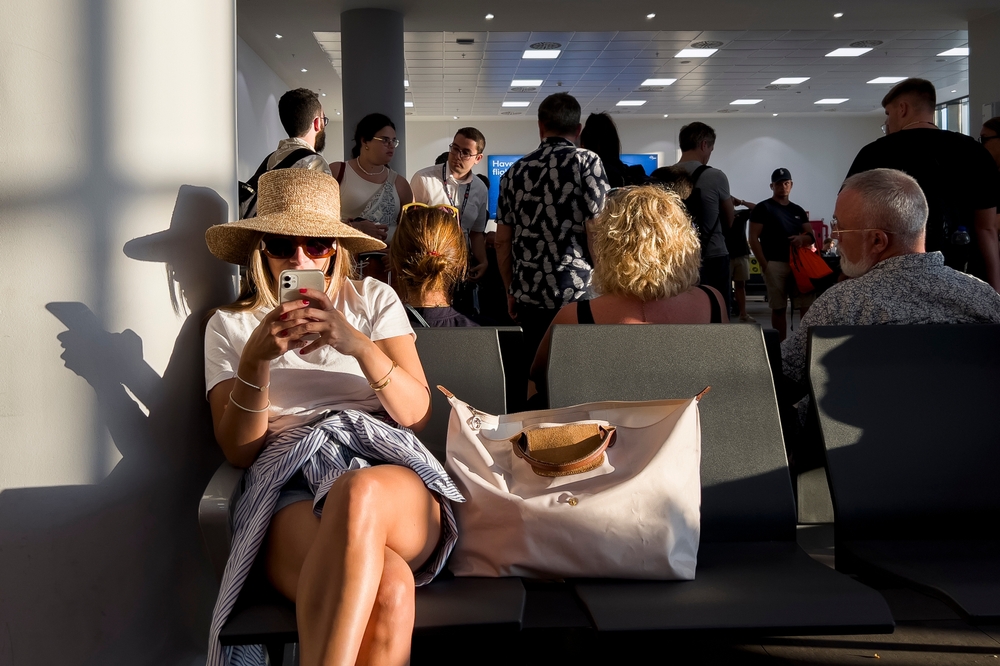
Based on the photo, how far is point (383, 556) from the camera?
148 cm

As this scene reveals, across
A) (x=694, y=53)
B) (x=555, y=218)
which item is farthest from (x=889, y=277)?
(x=694, y=53)

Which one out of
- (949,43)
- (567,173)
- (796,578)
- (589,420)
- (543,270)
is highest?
(949,43)

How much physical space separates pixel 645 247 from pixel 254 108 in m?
10.7

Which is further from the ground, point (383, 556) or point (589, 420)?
point (589, 420)

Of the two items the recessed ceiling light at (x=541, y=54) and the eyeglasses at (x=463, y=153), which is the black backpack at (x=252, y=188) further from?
the recessed ceiling light at (x=541, y=54)

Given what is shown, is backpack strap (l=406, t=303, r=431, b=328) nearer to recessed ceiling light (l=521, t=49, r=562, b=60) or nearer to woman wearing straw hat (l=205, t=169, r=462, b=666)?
woman wearing straw hat (l=205, t=169, r=462, b=666)

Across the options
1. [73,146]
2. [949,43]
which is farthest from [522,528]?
[949,43]

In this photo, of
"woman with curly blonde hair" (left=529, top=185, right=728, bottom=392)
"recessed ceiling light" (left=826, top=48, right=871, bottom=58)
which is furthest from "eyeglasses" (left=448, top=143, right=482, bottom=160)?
"recessed ceiling light" (left=826, top=48, right=871, bottom=58)

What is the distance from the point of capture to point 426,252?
102 inches

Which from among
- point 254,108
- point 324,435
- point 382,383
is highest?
point 254,108

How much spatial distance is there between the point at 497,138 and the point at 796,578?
17.5 m

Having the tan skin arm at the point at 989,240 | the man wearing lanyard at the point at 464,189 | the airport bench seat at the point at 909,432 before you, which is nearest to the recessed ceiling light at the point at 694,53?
the man wearing lanyard at the point at 464,189

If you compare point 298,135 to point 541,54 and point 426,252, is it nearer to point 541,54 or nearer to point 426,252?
point 426,252

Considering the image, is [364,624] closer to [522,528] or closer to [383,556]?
[383,556]
